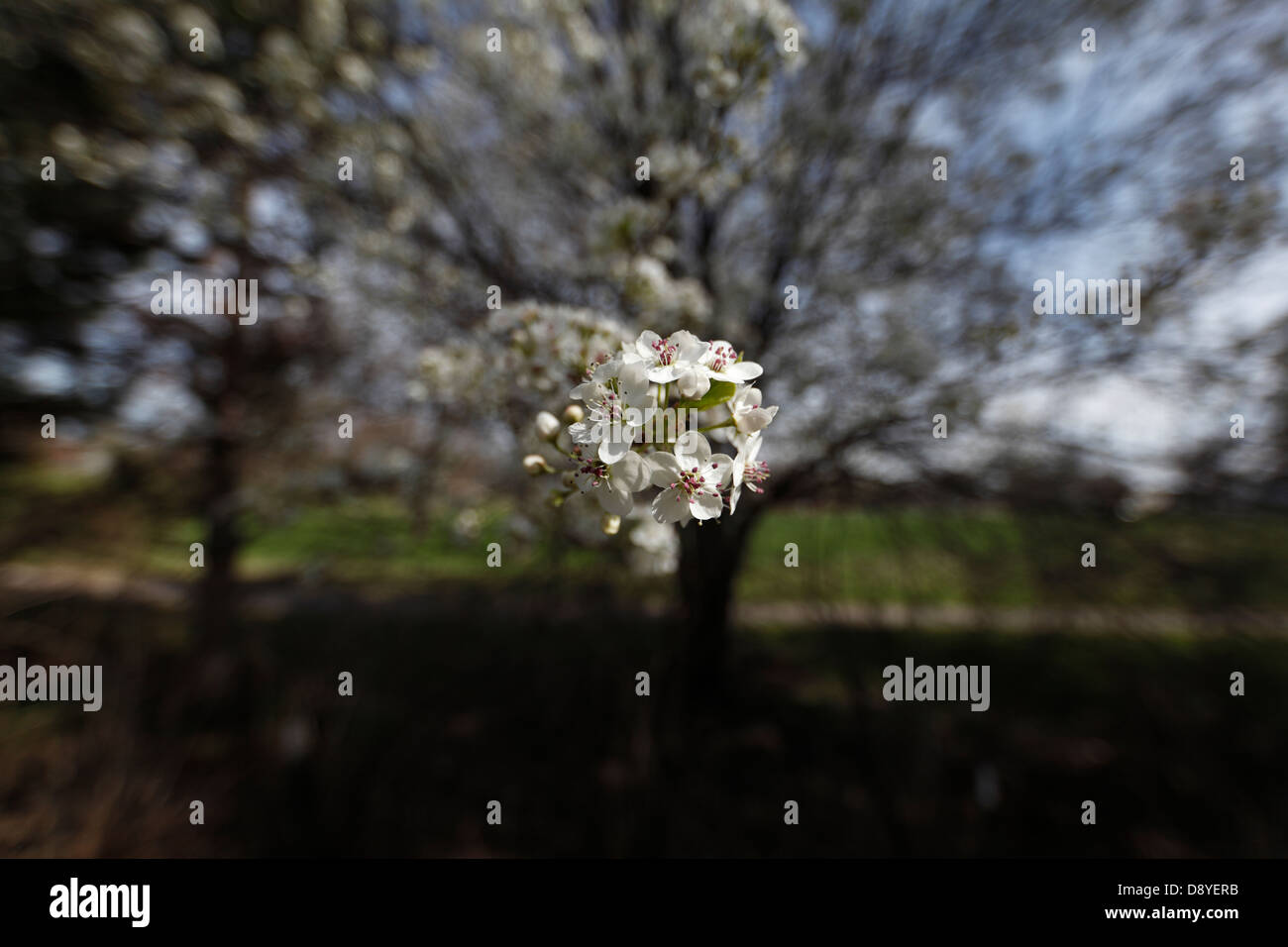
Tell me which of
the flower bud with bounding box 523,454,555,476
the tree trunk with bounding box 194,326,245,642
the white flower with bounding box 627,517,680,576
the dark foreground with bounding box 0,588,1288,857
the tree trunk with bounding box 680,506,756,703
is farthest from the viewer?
the tree trunk with bounding box 194,326,245,642

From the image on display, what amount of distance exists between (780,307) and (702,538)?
1.40m

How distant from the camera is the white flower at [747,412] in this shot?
698 mm

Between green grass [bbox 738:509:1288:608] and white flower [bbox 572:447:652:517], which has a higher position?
white flower [bbox 572:447:652:517]

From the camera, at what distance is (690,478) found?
0.72 meters

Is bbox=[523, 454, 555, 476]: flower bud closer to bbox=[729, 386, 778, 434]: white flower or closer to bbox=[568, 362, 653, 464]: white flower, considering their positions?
bbox=[568, 362, 653, 464]: white flower

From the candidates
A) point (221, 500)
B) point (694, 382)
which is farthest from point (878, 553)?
point (221, 500)

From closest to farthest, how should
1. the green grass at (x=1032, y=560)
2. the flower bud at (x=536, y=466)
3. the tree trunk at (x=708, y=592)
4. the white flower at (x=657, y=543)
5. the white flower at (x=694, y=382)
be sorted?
1. the white flower at (x=694, y=382)
2. the flower bud at (x=536, y=466)
3. the white flower at (x=657, y=543)
4. the green grass at (x=1032, y=560)
5. the tree trunk at (x=708, y=592)

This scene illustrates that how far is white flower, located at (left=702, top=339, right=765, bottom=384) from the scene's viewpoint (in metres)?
0.67

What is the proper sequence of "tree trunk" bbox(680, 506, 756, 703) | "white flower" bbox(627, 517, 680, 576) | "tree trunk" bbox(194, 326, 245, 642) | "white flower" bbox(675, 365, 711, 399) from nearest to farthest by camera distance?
"white flower" bbox(675, 365, 711, 399), "white flower" bbox(627, 517, 680, 576), "tree trunk" bbox(680, 506, 756, 703), "tree trunk" bbox(194, 326, 245, 642)

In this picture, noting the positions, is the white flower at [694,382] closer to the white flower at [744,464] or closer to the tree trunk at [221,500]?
the white flower at [744,464]

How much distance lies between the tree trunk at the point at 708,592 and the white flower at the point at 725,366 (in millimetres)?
1838

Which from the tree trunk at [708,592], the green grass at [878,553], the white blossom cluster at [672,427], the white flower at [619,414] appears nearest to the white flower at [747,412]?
the white blossom cluster at [672,427]

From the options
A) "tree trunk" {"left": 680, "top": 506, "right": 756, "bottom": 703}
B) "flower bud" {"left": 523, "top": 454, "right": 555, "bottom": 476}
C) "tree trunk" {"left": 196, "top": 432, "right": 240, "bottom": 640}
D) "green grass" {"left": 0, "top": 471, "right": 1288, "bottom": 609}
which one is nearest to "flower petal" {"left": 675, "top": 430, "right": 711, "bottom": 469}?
"flower bud" {"left": 523, "top": 454, "right": 555, "bottom": 476}

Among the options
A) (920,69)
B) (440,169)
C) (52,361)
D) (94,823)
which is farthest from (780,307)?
(52,361)
